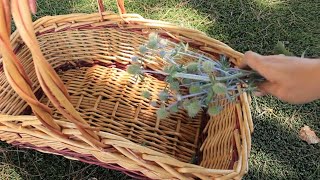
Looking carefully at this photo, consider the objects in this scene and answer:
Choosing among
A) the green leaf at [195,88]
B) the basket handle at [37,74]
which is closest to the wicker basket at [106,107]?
the basket handle at [37,74]

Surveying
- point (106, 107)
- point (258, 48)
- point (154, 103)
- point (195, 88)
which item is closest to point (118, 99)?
point (106, 107)

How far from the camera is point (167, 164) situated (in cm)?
95

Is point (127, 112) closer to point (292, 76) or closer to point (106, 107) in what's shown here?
point (106, 107)

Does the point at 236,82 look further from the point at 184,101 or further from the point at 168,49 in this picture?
the point at 168,49

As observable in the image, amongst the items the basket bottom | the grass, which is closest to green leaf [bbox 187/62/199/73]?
the basket bottom

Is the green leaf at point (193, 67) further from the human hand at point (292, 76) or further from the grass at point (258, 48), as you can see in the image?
the grass at point (258, 48)

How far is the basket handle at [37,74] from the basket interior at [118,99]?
323 millimetres

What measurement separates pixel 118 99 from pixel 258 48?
585 millimetres

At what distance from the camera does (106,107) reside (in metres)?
1.31

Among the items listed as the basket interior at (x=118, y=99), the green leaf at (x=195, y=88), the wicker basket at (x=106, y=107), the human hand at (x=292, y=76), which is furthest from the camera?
the basket interior at (x=118, y=99)

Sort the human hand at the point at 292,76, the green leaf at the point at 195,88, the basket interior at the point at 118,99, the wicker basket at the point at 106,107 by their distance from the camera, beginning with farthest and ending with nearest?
the basket interior at the point at 118,99 → the green leaf at the point at 195,88 → the wicker basket at the point at 106,107 → the human hand at the point at 292,76

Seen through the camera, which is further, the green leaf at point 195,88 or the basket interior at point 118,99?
the basket interior at point 118,99

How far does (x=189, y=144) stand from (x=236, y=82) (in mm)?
307

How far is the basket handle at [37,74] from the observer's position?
2.66 ft
